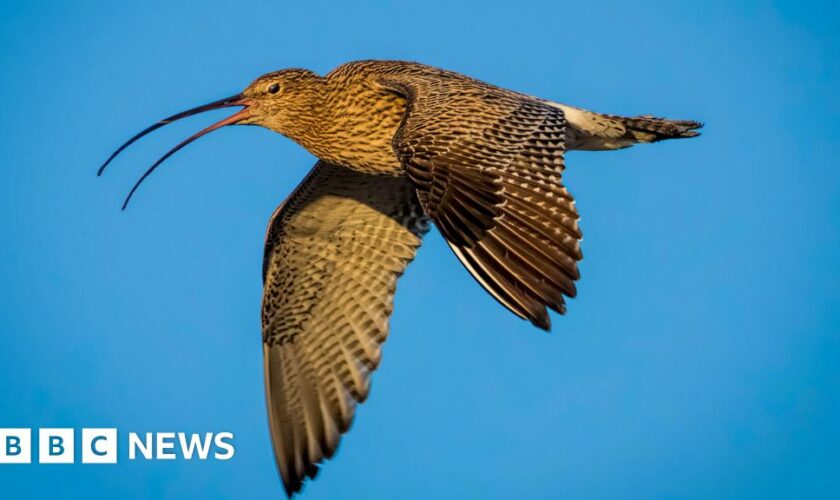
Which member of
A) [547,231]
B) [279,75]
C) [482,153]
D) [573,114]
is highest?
[279,75]

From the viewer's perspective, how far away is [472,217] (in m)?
10.2

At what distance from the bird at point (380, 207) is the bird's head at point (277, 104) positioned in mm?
12

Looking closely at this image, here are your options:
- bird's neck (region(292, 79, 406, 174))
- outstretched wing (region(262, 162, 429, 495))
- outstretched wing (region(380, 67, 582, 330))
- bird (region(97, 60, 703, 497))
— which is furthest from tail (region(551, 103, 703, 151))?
outstretched wing (region(262, 162, 429, 495))

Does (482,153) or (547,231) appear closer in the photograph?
(547,231)

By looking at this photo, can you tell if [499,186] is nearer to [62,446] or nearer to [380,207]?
[380,207]

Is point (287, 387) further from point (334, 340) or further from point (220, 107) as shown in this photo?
point (220, 107)

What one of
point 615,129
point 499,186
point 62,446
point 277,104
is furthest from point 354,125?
point 62,446

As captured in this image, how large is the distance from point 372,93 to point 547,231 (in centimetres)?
328

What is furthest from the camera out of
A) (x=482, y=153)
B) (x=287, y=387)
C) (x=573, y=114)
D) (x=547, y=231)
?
(x=287, y=387)

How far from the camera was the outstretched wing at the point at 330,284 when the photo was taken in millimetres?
13516

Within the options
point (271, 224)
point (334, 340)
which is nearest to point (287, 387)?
point (334, 340)

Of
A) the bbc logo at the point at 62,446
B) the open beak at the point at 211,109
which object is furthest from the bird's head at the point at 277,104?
the bbc logo at the point at 62,446

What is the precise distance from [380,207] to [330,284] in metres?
0.87

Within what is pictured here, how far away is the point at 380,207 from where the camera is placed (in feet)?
45.8
